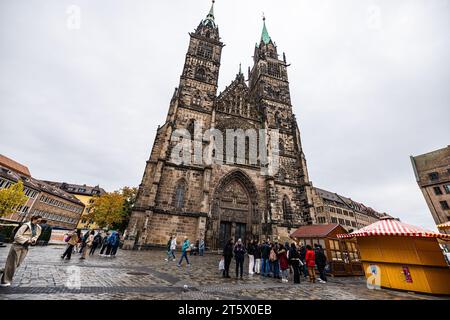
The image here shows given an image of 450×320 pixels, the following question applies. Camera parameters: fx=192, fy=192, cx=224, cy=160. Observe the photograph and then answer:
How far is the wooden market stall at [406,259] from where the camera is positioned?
6.16 metres

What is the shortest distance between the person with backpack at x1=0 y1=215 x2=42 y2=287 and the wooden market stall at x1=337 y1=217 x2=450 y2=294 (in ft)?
32.3

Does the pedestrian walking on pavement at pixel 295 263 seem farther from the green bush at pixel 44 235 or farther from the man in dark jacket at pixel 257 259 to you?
the green bush at pixel 44 235

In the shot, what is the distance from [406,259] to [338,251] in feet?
13.7

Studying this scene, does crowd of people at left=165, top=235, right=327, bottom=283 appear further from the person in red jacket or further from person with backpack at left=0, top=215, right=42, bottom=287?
person with backpack at left=0, top=215, right=42, bottom=287

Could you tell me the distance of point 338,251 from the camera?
10.5 meters

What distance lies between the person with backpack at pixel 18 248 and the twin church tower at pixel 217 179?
10610mm

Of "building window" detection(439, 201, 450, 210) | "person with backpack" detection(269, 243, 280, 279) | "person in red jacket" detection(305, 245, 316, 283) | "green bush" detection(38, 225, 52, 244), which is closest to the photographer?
"person in red jacket" detection(305, 245, 316, 283)

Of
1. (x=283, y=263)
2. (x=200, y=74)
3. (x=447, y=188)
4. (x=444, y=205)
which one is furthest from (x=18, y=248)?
(x=447, y=188)

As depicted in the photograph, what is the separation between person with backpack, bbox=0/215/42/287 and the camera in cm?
382

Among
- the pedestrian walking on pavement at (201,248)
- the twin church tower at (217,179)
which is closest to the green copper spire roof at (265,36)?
the twin church tower at (217,179)

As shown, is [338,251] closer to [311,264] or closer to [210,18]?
[311,264]

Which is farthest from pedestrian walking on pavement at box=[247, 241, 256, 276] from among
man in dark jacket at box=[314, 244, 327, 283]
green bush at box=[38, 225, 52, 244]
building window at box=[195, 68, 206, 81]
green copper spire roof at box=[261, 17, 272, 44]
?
green copper spire roof at box=[261, 17, 272, 44]

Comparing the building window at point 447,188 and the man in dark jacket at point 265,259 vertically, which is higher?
the building window at point 447,188
